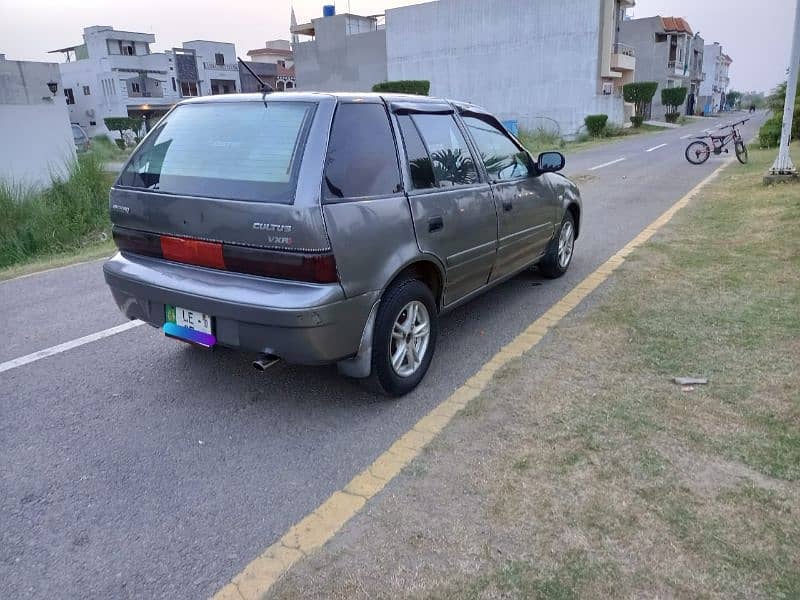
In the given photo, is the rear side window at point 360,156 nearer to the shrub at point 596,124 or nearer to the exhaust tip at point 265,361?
the exhaust tip at point 265,361

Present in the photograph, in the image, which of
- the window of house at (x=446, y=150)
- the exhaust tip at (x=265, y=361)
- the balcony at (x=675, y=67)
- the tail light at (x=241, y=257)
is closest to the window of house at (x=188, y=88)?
the balcony at (x=675, y=67)

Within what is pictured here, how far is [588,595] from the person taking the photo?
2172mm

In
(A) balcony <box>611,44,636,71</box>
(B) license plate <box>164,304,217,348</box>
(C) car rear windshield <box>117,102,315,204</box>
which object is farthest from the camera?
(A) balcony <box>611,44,636,71</box>

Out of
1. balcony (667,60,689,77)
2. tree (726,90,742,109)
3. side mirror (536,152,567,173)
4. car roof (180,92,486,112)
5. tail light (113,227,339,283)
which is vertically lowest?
tree (726,90,742,109)

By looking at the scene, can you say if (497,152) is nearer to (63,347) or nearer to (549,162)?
(549,162)

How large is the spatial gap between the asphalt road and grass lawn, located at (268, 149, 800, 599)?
1.24ft

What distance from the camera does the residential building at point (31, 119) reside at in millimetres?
19125

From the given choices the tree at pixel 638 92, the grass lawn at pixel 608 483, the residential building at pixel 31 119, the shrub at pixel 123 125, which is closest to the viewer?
the grass lawn at pixel 608 483

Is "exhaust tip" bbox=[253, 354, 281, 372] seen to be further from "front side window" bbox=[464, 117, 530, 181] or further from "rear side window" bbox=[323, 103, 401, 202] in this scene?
"front side window" bbox=[464, 117, 530, 181]

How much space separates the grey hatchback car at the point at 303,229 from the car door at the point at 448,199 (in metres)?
0.01

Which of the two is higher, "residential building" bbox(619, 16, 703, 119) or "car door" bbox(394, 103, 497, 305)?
"residential building" bbox(619, 16, 703, 119)

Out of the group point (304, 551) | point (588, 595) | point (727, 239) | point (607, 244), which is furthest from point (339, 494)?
point (727, 239)

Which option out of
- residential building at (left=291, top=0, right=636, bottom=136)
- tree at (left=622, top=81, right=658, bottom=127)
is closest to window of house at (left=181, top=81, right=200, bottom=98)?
residential building at (left=291, top=0, right=636, bottom=136)

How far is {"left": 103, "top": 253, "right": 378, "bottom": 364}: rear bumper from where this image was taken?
3059 mm
